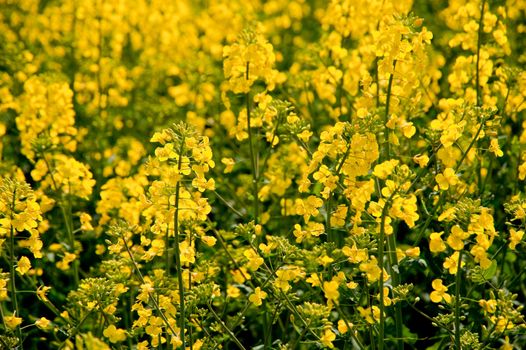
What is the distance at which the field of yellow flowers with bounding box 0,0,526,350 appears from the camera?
3.15m

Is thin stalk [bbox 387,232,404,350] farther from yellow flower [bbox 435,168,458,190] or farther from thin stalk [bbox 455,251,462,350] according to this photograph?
yellow flower [bbox 435,168,458,190]

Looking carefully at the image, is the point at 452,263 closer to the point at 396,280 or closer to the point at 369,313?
the point at 369,313

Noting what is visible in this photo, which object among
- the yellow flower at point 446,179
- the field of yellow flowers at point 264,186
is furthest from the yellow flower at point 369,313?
the yellow flower at point 446,179

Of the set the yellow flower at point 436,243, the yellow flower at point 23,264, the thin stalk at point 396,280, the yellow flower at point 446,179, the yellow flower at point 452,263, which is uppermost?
the yellow flower at point 446,179

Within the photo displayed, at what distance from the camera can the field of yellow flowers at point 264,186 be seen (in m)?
3.15

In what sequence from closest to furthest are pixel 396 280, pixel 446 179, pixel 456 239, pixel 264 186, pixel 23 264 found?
pixel 456 239, pixel 446 179, pixel 23 264, pixel 396 280, pixel 264 186

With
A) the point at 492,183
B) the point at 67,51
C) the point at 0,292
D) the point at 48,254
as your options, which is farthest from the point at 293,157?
the point at 67,51

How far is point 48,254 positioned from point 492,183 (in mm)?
2772

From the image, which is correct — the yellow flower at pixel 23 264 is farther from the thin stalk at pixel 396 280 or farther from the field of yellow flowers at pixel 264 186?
the thin stalk at pixel 396 280

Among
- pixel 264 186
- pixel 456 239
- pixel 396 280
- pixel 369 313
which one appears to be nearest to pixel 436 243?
pixel 456 239

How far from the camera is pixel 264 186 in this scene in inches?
179

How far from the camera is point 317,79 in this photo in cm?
482

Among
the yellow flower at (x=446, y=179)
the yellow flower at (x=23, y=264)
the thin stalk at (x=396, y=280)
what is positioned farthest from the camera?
the thin stalk at (x=396, y=280)

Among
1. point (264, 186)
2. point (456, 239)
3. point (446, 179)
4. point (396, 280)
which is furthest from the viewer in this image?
point (264, 186)
